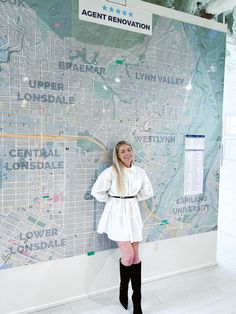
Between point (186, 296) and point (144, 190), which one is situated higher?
point (144, 190)

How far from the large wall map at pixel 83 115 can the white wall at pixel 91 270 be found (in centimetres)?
9

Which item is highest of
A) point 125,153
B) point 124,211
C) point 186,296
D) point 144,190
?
point 125,153

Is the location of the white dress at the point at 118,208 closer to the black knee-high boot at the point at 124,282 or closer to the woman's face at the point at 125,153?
the woman's face at the point at 125,153

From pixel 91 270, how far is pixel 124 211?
2.33 ft

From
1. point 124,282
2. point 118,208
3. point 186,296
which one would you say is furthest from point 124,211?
point 186,296

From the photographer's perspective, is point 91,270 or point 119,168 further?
point 91,270

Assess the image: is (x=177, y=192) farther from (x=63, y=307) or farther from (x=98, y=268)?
(x=63, y=307)

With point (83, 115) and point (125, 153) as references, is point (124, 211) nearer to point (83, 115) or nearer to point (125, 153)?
point (125, 153)

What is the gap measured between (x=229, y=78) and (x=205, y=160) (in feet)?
11.8

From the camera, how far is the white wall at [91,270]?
2.08m

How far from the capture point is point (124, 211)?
7.09ft

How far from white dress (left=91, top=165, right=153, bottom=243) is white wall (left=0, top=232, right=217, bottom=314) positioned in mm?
399

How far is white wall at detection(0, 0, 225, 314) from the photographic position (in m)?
2.08

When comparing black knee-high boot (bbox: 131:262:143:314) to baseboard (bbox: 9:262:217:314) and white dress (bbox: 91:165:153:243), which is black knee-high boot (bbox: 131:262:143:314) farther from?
baseboard (bbox: 9:262:217:314)
